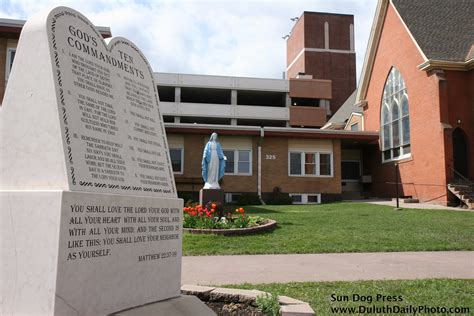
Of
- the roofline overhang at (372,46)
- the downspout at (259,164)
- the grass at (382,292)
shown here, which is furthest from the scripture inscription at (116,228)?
the roofline overhang at (372,46)

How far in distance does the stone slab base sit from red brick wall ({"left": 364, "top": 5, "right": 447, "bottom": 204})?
72.3 ft

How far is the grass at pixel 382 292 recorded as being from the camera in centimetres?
501

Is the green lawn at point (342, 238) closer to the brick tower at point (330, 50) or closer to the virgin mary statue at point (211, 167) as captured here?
the virgin mary statue at point (211, 167)

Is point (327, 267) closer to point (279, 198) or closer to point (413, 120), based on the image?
point (279, 198)

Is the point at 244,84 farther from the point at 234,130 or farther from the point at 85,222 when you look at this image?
the point at 85,222

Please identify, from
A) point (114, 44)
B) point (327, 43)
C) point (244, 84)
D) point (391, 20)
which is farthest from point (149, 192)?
point (327, 43)

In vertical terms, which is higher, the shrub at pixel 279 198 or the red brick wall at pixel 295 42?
the red brick wall at pixel 295 42

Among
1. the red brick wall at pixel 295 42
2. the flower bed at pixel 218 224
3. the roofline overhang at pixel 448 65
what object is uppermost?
the red brick wall at pixel 295 42

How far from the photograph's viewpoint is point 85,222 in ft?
10.6

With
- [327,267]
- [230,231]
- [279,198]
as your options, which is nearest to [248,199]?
[279,198]

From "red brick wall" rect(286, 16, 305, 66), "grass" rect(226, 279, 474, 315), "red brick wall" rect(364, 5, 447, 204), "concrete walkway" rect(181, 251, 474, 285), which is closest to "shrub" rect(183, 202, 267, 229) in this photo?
"concrete walkway" rect(181, 251, 474, 285)

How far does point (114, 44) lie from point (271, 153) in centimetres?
2377

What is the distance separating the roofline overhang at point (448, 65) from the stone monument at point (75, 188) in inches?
940

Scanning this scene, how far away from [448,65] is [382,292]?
2258 cm
